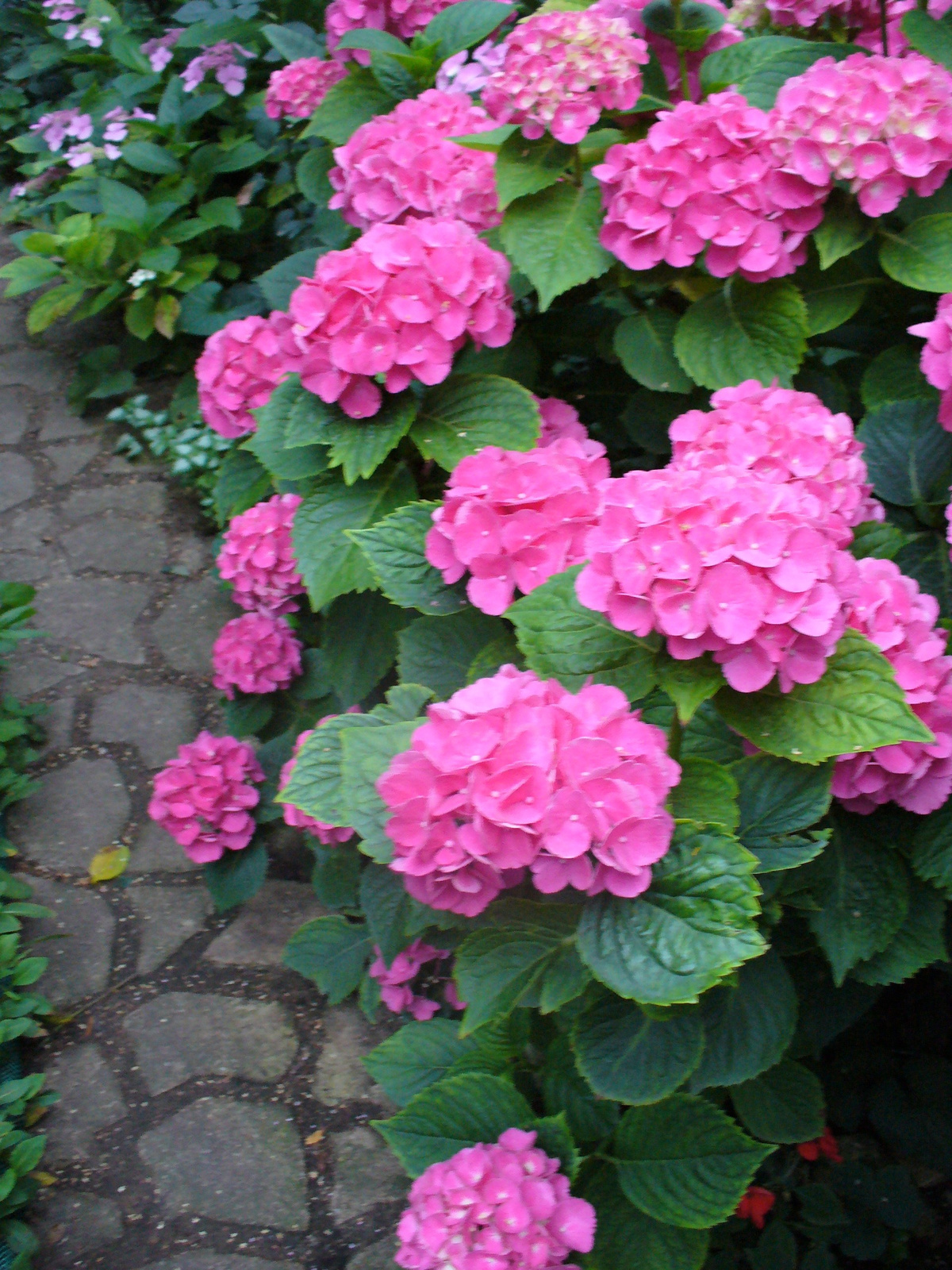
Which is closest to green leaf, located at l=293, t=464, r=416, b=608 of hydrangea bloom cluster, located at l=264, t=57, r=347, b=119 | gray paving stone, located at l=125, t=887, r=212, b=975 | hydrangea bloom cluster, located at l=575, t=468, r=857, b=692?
hydrangea bloom cluster, located at l=575, t=468, r=857, b=692

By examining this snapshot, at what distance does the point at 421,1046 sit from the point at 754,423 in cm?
92

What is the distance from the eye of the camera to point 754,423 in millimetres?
1094

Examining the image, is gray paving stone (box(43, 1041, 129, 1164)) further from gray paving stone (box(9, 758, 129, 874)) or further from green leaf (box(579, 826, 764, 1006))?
green leaf (box(579, 826, 764, 1006))

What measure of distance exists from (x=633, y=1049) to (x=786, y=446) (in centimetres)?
58

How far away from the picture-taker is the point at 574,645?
98cm

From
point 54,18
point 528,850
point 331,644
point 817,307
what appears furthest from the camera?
point 54,18

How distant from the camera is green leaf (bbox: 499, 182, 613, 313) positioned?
1.39 m

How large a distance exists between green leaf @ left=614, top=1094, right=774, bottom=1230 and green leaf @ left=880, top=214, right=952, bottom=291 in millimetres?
953

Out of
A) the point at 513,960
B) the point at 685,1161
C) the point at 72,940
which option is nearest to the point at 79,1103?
the point at 72,940

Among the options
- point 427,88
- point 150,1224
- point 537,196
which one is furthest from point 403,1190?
point 427,88

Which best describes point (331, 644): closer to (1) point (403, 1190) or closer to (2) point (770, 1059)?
(2) point (770, 1059)

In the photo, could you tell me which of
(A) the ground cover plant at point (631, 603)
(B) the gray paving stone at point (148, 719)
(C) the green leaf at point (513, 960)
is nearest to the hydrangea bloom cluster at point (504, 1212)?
(A) the ground cover plant at point (631, 603)

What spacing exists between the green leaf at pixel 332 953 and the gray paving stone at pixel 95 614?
3.63 ft

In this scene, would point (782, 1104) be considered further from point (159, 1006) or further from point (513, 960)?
point (159, 1006)
